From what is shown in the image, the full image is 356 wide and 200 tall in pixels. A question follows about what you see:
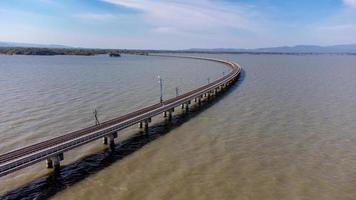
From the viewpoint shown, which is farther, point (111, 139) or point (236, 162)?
point (111, 139)

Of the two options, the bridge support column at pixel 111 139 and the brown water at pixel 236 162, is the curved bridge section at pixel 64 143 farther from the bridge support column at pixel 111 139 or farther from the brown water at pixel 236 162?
the brown water at pixel 236 162

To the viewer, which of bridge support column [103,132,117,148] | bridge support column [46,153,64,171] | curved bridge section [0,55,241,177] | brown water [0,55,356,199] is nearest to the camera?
brown water [0,55,356,199]

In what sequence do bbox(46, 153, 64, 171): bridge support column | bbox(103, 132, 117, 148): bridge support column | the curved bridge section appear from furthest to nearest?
bbox(103, 132, 117, 148): bridge support column
bbox(46, 153, 64, 171): bridge support column
the curved bridge section

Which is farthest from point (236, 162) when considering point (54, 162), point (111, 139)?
point (54, 162)

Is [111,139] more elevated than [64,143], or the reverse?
[64,143]

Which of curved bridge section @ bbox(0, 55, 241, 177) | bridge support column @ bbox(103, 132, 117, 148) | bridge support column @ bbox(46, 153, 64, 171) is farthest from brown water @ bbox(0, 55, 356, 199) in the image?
curved bridge section @ bbox(0, 55, 241, 177)

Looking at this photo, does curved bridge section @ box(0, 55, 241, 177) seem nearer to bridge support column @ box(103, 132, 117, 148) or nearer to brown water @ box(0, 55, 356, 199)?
bridge support column @ box(103, 132, 117, 148)

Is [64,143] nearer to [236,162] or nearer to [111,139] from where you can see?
[111,139]

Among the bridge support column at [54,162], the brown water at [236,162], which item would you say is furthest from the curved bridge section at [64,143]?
the brown water at [236,162]
